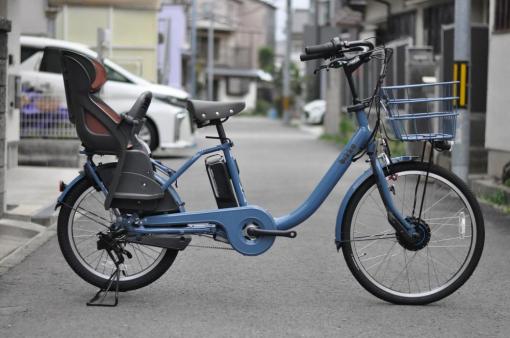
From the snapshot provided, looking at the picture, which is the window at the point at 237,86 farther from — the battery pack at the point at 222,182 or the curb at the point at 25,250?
the battery pack at the point at 222,182

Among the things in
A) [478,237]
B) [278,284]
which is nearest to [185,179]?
[278,284]

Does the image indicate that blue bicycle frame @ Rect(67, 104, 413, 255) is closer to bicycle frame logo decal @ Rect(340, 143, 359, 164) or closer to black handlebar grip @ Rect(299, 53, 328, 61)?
bicycle frame logo decal @ Rect(340, 143, 359, 164)

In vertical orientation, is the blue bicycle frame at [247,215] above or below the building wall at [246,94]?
below

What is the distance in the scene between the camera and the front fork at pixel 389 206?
546cm

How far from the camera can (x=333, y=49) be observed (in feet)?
17.4

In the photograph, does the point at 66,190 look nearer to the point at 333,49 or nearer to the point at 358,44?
the point at 333,49

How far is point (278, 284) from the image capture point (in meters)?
6.10

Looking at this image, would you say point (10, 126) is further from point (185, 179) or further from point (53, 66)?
point (53, 66)

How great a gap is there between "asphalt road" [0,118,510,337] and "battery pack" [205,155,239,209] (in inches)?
22.3

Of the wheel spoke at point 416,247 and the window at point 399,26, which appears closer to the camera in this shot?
the wheel spoke at point 416,247

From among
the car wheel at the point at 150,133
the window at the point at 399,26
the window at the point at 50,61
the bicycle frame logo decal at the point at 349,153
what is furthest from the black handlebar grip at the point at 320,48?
the window at the point at 399,26

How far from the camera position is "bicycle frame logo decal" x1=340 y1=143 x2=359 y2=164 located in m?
5.46

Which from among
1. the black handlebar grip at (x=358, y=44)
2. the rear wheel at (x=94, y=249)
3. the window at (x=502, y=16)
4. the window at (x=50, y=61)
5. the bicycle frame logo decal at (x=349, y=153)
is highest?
the window at (x=502, y=16)

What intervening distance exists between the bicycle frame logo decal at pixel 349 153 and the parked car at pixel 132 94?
414 inches
